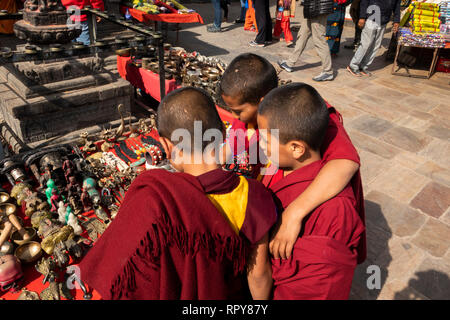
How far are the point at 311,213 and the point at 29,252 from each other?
6.37 feet

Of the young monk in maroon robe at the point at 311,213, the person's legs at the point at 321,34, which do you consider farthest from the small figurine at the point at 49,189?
the person's legs at the point at 321,34

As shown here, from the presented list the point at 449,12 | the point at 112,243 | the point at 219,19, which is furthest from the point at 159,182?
the point at 219,19

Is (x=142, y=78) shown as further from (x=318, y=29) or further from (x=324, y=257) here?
→ (x=324, y=257)

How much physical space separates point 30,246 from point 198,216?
70.0 inches

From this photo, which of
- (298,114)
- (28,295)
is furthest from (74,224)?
(298,114)

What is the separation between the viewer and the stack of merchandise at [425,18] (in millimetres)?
6457

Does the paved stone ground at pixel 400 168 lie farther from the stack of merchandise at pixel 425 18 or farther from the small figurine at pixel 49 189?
the small figurine at pixel 49 189

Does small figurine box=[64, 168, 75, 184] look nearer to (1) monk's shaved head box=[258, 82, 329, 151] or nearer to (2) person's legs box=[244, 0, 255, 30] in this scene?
(1) monk's shaved head box=[258, 82, 329, 151]

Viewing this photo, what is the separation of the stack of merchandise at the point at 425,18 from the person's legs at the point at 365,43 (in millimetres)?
965

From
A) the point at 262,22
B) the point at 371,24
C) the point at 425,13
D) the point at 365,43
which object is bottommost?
the point at 365,43

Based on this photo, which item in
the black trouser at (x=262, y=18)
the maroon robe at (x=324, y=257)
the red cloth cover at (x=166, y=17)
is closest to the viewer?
the maroon robe at (x=324, y=257)

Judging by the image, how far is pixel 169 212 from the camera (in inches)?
42.9

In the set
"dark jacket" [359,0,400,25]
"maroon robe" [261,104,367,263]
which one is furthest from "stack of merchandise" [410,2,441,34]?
"maroon robe" [261,104,367,263]

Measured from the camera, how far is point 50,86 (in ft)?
13.1
